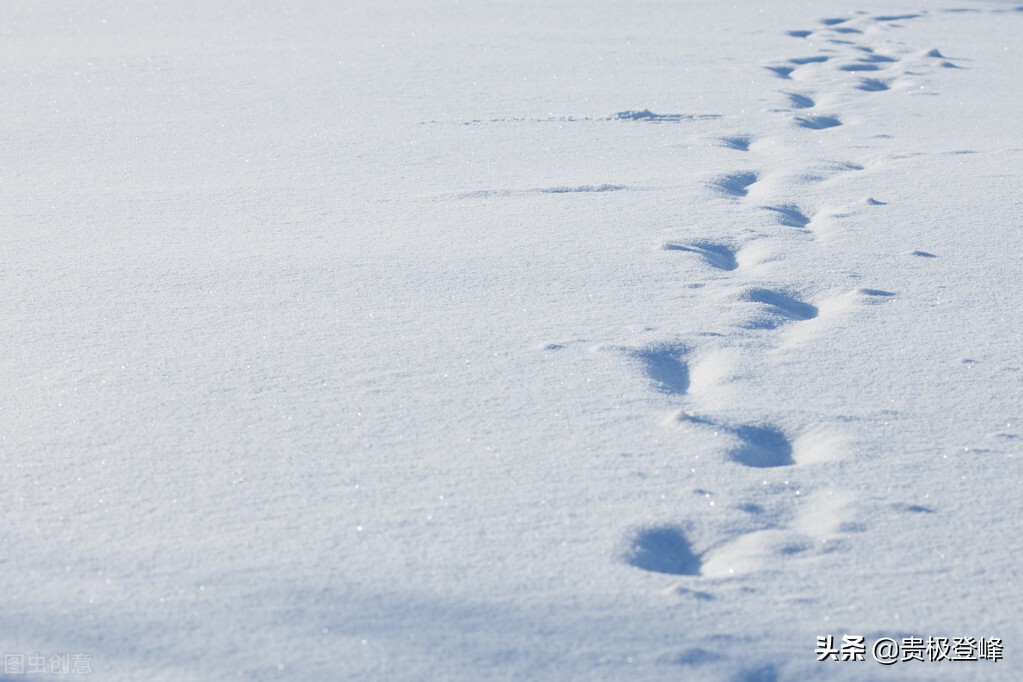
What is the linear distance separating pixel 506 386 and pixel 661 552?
1.33ft

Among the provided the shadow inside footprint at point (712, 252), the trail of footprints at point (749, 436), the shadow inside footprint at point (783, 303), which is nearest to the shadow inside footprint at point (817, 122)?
the trail of footprints at point (749, 436)

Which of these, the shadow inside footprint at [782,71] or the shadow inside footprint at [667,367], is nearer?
the shadow inside footprint at [667,367]

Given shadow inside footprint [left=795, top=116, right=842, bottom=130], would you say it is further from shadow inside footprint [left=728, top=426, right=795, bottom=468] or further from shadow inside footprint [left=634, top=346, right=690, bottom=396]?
shadow inside footprint [left=728, top=426, right=795, bottom=468]

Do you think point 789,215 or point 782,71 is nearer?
point 789,215

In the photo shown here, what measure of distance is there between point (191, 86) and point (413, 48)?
2.71 feet

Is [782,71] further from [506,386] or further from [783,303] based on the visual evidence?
[506,386]

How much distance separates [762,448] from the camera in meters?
1.41

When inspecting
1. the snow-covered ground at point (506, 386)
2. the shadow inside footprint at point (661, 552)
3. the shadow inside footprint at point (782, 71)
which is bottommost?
the shadow inside footprint at point (661, 552)

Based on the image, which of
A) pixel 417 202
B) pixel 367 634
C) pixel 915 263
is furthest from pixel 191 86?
pixel 367 634

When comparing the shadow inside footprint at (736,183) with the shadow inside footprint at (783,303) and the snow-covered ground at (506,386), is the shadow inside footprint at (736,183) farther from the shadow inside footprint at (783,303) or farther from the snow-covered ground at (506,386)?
the shadow inside footprint at (783,303)

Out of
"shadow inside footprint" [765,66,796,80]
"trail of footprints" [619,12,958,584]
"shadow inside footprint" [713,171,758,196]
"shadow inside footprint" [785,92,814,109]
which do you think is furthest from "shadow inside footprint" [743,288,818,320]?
"shadow inside footprint" [765,66,796,80]

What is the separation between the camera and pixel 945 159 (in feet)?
8.66

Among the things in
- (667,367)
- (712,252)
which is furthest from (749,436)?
(712,252)

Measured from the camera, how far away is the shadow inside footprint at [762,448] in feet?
4.51
